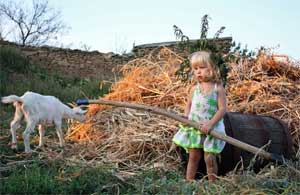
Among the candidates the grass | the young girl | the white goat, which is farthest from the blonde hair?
the white goat

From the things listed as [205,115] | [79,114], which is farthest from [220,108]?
[79,114]

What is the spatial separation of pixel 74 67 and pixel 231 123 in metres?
10.8

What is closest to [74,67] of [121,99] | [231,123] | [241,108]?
[121,99]

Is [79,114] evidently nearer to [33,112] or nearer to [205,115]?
[33,112]

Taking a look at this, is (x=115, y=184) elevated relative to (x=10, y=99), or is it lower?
lower

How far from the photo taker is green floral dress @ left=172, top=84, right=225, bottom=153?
13.1 feet

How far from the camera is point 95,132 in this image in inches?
225

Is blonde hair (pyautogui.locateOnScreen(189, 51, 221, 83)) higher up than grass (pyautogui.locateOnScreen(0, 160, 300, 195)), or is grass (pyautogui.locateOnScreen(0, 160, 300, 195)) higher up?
blonde hair (pyautogui.locateOnScreen(189, 51, 221, 83))

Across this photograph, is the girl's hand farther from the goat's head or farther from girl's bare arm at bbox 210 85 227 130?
the goat's head

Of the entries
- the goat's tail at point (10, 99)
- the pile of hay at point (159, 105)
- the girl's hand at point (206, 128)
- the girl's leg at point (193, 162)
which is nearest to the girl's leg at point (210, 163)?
the girl's leg at point (193, 162)

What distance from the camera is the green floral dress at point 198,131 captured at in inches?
157

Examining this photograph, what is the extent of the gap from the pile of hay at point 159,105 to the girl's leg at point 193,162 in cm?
47

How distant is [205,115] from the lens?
163 inches

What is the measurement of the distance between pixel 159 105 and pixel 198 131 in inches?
69.9
